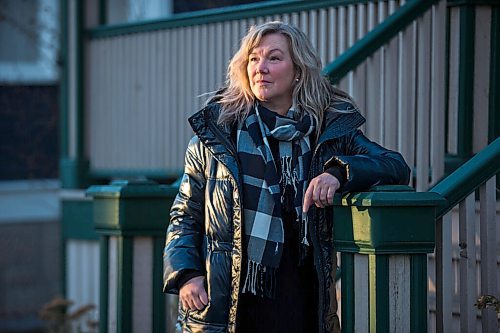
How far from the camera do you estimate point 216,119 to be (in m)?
4.03

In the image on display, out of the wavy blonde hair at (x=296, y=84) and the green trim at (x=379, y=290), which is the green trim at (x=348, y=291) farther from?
the wavy blonde hair at (x=296, y=84)

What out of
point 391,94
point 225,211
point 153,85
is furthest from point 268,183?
point 153,85

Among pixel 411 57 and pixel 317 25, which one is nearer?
pixel 411 57

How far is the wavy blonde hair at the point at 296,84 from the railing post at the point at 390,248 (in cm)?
35

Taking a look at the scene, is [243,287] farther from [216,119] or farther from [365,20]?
[365,20]

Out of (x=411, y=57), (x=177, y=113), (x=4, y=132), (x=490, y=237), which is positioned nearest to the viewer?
(x=490, y=237)

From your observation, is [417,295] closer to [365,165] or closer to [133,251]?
[365,165]

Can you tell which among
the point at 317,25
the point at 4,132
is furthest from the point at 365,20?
the point at 4,132

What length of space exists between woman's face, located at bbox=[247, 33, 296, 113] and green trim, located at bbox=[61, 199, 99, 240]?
536 cm

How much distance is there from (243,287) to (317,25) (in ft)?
10.2

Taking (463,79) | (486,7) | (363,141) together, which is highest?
(486,7)

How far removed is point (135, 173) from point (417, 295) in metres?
5.15

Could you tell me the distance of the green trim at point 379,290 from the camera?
3893 millimetres

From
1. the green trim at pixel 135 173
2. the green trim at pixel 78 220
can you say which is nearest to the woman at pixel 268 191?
the green trim at pixel 135 173
